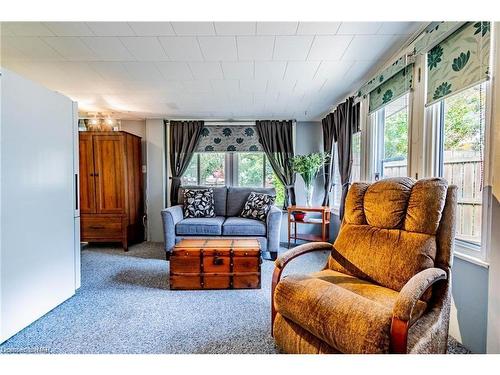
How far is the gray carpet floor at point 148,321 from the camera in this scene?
1.59m

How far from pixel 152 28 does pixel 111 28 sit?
304 millimetres

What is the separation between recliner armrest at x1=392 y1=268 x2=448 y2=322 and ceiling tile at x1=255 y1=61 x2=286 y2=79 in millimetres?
2067

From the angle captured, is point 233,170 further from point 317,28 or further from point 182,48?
point 317,28

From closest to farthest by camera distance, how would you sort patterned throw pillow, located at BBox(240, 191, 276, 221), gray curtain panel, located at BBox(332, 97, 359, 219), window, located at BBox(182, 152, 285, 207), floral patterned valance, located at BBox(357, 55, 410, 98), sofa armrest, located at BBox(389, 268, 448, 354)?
sofa armrest, located at BBox(389, 268, 448, 354) < floral patterned valance, located at BBox(357, 55, 410, 98) < gray curtain panel, located at BBox(332, 97, 359, 219) < patterned throw pillow, located at BBox(240, 191, 276, 221) < window, located at BBox(182, 152, 285, 207)

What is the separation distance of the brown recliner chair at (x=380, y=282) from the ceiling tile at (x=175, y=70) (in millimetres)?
1998

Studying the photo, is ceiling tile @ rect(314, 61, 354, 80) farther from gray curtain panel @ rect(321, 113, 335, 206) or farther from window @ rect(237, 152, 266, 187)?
window @ rect(237, 152, 266, 187)

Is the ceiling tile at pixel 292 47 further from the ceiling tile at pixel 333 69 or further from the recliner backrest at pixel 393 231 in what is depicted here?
the recliner backrest at pixel 393 231

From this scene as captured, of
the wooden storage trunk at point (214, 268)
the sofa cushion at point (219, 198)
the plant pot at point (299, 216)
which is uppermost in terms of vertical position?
the sofa cushion at point (219, 198)

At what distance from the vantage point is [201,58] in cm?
228

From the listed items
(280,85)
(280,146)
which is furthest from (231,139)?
(280,85)

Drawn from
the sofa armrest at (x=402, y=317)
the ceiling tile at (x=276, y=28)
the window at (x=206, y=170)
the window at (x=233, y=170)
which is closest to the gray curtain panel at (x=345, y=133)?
the window at (x=233, y=170)

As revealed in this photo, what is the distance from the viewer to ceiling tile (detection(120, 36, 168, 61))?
1.97 m

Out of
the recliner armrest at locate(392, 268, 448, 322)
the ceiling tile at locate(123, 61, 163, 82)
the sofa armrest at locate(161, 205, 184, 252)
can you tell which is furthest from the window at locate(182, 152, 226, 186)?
the recliner armrest at locate(392, 268, 448, 322)

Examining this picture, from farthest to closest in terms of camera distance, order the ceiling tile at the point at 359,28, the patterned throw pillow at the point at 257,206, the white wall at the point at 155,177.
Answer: the white wall at the point at 155,177 → the patterned throw pillow at the point at 257,206 → the ceiling tile at the point at 359,28
